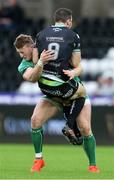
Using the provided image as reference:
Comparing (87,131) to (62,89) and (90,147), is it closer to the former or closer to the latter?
(90,147)

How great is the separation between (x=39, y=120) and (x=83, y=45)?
10.3m

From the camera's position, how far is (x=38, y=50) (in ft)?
39.5

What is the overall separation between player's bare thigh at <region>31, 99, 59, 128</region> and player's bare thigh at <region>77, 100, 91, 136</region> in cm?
40

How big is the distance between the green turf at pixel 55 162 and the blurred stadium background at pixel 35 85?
0.57 meters

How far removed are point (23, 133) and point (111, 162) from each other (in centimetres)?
499

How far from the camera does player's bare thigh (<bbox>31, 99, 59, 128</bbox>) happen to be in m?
12.2

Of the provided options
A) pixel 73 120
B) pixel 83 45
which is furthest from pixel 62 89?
pixel 83 45

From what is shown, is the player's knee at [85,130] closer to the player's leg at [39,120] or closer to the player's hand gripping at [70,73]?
the player's leg at [39,120]

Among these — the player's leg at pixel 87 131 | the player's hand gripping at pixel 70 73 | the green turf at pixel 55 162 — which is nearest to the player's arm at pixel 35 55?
the player's hand gripping at pixel 70 73

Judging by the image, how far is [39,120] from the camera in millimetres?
12250

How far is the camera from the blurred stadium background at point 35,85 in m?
19.2

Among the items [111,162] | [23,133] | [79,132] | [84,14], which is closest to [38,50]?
[79,132]

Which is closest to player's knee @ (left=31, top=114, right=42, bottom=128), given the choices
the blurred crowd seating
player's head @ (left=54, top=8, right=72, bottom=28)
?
player's head @ (left=54, top=8, right=72, bottom=28)

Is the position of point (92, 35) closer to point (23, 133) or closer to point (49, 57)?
point (23, 133)
